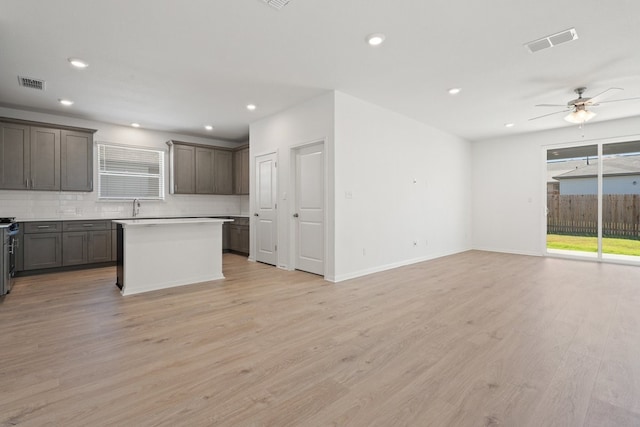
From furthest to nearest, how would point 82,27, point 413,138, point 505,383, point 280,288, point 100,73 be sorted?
point 413,138
point 280,288
point 100,73
point 82,27
point 505,383

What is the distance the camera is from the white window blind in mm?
6195

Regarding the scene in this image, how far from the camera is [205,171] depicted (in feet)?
23.7

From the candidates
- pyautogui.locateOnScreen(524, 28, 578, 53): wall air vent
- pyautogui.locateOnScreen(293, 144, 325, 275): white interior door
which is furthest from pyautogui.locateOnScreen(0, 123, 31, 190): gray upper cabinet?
pyautogui.locateOnScreen(524, 28, 578, 53): wall air vent

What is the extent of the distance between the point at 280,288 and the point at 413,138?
4013mm

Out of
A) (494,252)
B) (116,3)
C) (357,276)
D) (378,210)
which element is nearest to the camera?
(116,3)

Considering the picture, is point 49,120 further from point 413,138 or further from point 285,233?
point 413,138

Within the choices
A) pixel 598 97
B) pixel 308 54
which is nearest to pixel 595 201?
pixel 598 97

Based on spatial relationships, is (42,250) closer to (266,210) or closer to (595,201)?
(266,210)

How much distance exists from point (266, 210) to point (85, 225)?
10.7 ft

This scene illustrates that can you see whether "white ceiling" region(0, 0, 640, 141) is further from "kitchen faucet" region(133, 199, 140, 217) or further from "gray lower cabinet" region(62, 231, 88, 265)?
"gray lower cabinet" region(62, 231, 88, 265)

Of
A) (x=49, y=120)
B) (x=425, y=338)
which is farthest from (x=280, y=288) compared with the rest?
(x=49, y=120)

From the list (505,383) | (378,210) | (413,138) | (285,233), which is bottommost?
(505,383)

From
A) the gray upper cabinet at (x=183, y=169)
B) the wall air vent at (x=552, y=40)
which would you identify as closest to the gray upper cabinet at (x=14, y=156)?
the gray upper cabinet at (x=183, y=169)

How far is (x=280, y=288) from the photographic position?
419cm
